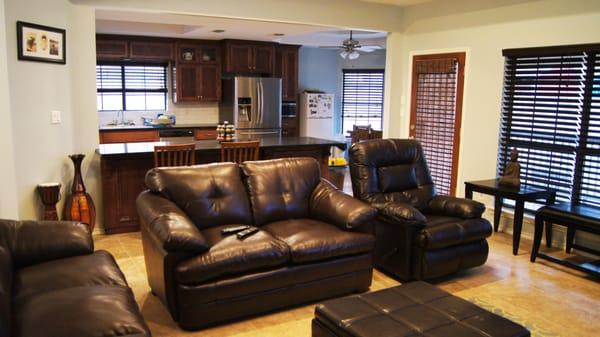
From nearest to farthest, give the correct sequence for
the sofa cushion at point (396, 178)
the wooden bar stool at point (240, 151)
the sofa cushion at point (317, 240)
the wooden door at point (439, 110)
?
the sofa cushion at point (317, 240) < the sofa cushion at point (396, 178) < the wooden bar stool at point (240, 151) < the wooden door at point (439, 110)

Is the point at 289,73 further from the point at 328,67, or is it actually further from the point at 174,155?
the point at 174,155

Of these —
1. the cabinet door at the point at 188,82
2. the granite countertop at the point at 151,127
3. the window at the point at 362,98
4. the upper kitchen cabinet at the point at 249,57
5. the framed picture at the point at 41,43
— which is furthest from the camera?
the window at the point at 362,98

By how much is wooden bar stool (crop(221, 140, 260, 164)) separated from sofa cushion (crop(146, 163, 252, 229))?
1.26 metres

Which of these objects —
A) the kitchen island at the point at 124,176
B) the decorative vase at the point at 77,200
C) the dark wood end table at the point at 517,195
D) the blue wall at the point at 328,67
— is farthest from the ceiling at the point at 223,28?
the dark wood end table at the point at 517,195

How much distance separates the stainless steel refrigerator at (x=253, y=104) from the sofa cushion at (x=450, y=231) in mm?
5099

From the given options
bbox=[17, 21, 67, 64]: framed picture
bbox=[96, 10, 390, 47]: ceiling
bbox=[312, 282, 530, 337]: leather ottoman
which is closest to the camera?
bbox=[312, 282, 530, 337]: leather ottoman

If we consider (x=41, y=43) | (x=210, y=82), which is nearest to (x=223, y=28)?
(x=210, y=82)

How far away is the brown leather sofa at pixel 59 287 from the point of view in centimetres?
194

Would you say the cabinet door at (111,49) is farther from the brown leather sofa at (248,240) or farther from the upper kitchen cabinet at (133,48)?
the brown leather sofa at (248,240)

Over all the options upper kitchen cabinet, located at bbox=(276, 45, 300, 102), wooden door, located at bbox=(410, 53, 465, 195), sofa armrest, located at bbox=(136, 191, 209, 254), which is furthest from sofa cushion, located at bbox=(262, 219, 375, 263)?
upper kitchen cabinet, located at bbox=(276, 45, 300, 102)

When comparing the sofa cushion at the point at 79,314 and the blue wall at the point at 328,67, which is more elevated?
the blue wall at the point at 328,67

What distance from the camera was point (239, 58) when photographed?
8.55m

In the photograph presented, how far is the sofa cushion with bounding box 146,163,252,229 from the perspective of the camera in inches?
135

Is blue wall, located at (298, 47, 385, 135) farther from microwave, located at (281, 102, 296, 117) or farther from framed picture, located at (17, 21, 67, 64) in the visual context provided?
framed picture, located at (17, 21, 67, 64)
